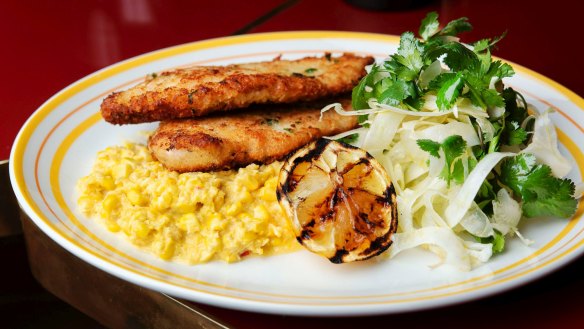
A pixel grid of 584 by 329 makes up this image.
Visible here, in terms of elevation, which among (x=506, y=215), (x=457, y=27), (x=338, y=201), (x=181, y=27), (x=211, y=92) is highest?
(x=457, y=27)

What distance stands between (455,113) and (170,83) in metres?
1.31

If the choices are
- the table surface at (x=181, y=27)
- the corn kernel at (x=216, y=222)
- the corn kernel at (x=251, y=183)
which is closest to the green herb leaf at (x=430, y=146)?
the corn kernel at (x=251, y=183)

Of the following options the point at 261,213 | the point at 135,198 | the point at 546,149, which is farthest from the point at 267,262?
the point at 546,149

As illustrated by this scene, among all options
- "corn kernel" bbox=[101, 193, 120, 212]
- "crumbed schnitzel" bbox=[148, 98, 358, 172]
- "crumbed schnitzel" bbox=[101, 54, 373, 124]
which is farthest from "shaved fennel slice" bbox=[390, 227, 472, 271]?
"corn kernel" bbox=[101, 193, 120, 212]

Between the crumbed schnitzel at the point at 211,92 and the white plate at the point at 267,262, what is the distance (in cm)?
33

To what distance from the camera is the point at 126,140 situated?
3.40m

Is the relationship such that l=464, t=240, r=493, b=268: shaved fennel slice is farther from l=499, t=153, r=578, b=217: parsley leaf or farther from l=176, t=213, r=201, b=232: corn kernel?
l=176, t=213, r=201, b=232: corn kernel

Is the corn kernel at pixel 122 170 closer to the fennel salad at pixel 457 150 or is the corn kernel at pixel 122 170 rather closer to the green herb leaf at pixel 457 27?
the fennel salad at pixel 457 150

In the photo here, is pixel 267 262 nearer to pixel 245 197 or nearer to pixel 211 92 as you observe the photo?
pixel 245 197

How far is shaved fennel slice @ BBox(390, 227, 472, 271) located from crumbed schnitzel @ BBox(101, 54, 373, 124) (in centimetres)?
93

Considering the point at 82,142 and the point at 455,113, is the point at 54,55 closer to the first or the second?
the point at 82,142

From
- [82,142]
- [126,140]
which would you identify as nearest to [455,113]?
[126,140]

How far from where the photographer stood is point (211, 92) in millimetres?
3055

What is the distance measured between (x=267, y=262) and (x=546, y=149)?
129 cm
